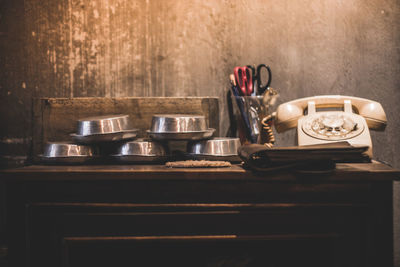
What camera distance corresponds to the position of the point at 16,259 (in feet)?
3.07

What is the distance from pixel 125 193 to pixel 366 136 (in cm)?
83

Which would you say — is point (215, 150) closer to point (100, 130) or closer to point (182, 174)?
point (182, 174)

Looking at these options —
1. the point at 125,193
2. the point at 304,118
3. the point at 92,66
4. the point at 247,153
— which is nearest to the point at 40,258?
the point at 125,193

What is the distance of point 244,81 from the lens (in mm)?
1348

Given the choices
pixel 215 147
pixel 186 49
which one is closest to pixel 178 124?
pixel 215 147

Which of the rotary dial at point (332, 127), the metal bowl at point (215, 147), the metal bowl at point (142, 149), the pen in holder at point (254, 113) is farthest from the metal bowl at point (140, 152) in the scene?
the rotary dial at point (332, 127)

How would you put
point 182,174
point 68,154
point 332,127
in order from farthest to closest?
point 332,127
point 68,154
point 182,174

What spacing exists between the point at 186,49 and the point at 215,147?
609 millimetres

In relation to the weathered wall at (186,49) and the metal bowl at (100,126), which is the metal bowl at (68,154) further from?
the weathered wall at (186,49)

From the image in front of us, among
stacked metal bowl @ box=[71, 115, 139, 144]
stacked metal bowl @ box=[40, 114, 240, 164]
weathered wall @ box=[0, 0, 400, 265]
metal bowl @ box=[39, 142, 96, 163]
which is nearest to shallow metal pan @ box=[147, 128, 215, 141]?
stacked metal bowl @ box=[40, 114, 240, 164]

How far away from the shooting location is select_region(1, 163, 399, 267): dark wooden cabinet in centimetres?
93

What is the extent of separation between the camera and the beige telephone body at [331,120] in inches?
48.2

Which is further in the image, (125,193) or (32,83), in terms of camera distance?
(32,83)

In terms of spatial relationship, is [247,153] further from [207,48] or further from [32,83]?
[32,83]
